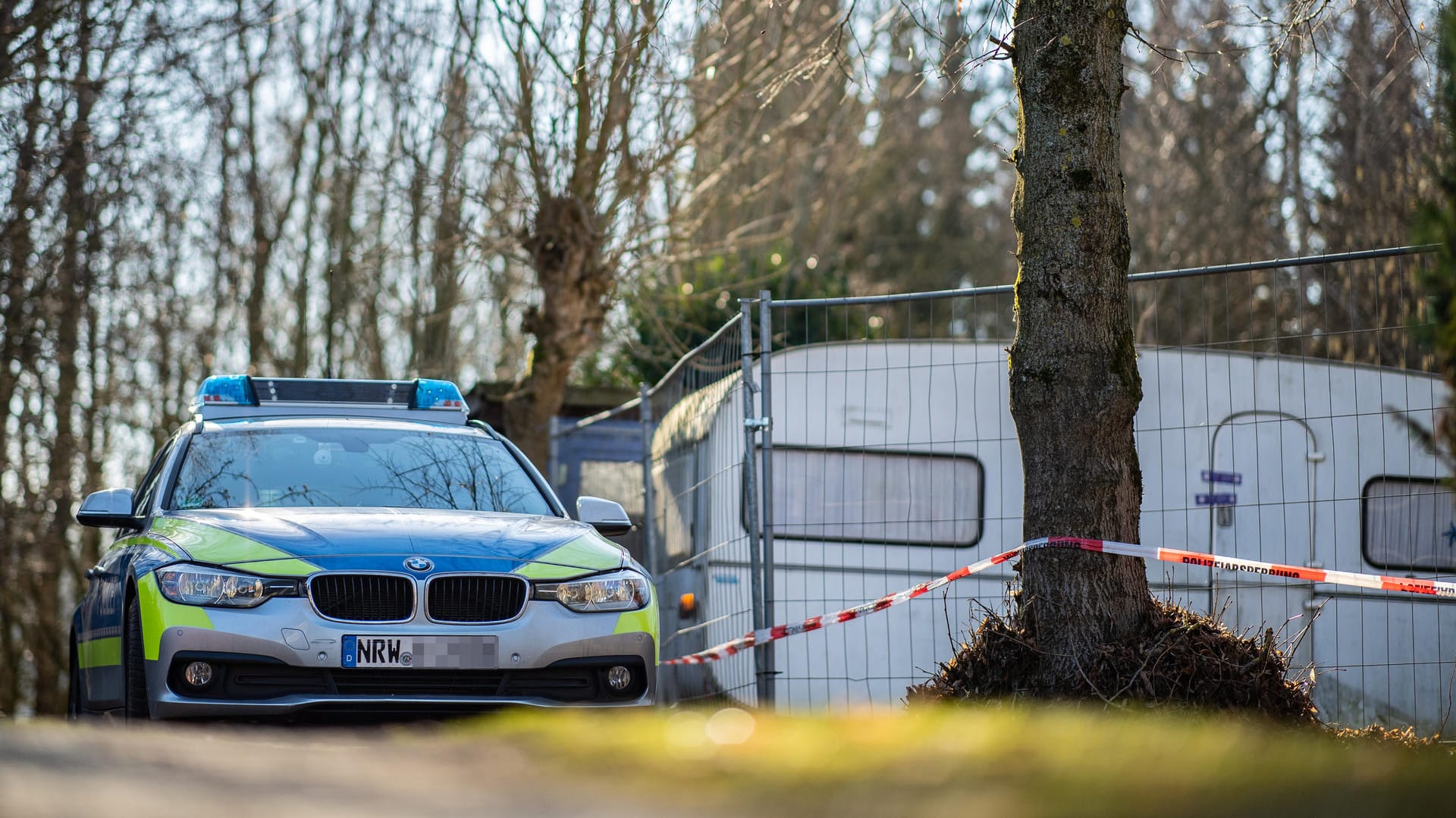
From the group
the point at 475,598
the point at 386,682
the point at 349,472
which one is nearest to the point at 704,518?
the point at 349,472

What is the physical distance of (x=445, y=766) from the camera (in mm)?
2354

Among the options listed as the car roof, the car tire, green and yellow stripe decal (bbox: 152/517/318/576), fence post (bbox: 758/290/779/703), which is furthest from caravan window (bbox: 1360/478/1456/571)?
the car tire

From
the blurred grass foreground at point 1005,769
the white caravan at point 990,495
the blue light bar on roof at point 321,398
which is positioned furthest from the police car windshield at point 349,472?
the blurred grass foreground at point 1005,769

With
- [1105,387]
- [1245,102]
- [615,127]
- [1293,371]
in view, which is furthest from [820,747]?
[1245,102]

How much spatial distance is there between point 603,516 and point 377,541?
1.48 m

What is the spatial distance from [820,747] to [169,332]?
811 inches

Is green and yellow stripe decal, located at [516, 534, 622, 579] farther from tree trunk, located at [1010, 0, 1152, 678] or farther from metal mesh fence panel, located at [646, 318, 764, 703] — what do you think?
tree trunk, located at [1010, 0, 1152, 678]

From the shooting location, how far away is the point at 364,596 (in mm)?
6191

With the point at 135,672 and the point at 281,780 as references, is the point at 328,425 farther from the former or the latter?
the point at 281,780

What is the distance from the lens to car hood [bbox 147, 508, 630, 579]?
623 centimetres

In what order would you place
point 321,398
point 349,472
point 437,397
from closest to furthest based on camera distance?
point 349,472
point 321,398
point 437,397

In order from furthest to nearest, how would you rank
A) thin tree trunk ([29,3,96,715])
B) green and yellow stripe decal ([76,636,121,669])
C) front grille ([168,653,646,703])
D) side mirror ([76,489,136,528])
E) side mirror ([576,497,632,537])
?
thin tree trunk ([29,3,96,715]) < side mirror ([576,497,632,537]) < side mirror ([76,489,136,528]) < green and yellow stripe decal ([76,636,121,669]) < front grille ([168,653,646,703])

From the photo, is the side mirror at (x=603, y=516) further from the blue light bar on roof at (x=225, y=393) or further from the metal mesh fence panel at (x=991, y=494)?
the blue light bar on roof at (x=225, y=393)

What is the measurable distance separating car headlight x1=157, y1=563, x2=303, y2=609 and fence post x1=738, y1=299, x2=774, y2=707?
113 inches
